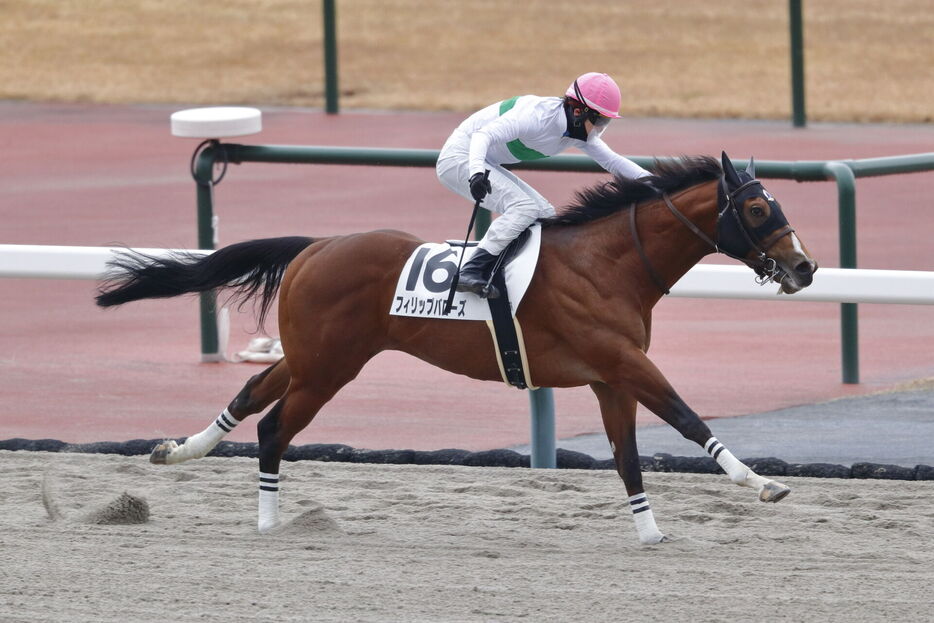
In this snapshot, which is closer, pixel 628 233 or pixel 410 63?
pixel 628 233

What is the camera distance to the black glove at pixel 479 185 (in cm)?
582

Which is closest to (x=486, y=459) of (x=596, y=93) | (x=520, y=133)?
(x=520, y=133)

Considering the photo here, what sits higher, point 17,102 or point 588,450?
point 17,102

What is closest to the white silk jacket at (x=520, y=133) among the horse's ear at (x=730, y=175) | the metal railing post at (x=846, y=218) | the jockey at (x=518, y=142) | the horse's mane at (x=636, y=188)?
the jockey at (x=518, y=142)

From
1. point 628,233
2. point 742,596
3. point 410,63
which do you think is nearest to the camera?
point 742,596

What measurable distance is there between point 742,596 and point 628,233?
58.2 inches

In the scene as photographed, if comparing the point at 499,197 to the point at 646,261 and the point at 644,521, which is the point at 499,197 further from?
the point at 644,521

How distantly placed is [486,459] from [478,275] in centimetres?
149

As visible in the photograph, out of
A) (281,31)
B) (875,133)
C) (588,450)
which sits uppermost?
(281,31)

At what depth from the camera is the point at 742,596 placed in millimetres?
5160

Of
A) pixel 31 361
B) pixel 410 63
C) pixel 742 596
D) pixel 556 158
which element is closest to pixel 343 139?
pixel 410 63

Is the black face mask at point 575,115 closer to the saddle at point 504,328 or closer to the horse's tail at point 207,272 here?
the saddle at point 504,328

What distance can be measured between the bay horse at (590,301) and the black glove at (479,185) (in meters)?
→ 0.36

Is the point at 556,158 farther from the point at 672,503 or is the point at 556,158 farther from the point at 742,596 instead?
the point at 742,596
